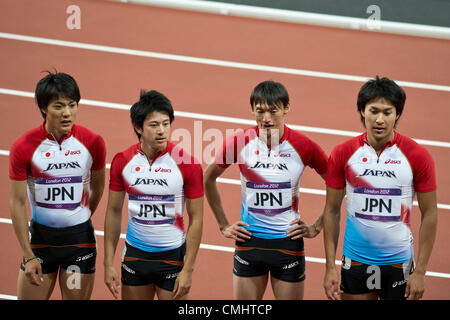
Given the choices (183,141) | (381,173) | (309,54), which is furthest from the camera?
(309,54)

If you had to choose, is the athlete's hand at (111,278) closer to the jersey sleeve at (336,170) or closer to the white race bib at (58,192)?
the white race bib at (58,192)

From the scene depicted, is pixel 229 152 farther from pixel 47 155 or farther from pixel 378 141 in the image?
pixel 47 155

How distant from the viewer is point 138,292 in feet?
14.8

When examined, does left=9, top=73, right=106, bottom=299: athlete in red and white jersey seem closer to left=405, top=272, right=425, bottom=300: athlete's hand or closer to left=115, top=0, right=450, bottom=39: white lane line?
left=405, top=272, right=425, bottom=300: athlete's hand

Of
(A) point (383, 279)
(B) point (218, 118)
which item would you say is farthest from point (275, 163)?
(B) point (218, 118)

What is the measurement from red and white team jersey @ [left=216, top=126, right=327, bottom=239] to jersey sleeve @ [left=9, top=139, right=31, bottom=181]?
1392mm

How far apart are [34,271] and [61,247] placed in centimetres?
27

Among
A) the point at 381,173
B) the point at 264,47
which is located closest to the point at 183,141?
the point at 264,47

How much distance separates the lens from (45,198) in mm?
4602

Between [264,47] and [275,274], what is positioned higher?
[264,47]

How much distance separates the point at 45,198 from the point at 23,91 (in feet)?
13.6

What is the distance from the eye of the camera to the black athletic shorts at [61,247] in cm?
466

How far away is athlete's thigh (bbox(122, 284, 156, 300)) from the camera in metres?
4.50
